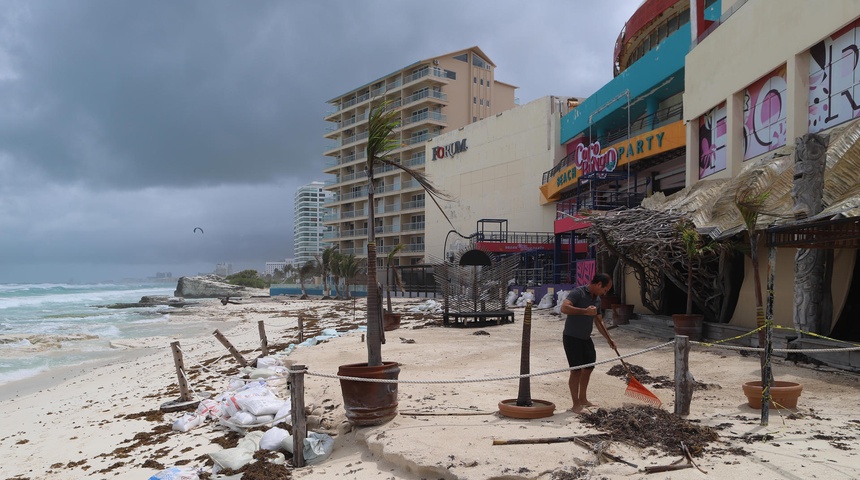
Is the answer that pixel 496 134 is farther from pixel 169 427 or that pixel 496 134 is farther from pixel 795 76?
pixel 169 427

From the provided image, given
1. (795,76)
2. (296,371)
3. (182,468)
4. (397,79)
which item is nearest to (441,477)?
(296,371)

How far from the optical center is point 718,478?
150 inches

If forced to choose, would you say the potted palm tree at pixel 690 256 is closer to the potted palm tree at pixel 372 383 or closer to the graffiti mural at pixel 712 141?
the graffiti mural at pixel 712 141

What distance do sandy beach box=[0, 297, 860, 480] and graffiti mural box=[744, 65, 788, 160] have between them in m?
4.75

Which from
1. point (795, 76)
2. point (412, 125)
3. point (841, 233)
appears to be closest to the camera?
point (841, 233)

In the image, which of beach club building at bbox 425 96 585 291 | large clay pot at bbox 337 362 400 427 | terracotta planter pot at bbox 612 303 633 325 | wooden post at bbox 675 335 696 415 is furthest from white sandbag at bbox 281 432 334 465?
beach club building at bbox 425 96 585 291

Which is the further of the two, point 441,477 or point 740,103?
point 740,103

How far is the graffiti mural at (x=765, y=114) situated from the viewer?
11242mm

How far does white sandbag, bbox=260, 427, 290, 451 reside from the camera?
19.0ft

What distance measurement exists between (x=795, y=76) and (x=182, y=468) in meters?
12.0

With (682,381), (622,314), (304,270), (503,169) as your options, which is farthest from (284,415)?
(304,270)

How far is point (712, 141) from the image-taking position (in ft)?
47.0

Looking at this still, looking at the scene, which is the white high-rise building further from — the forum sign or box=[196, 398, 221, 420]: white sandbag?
box=[196, 398, 221, 420]: white sandbag

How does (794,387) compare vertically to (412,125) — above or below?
below
